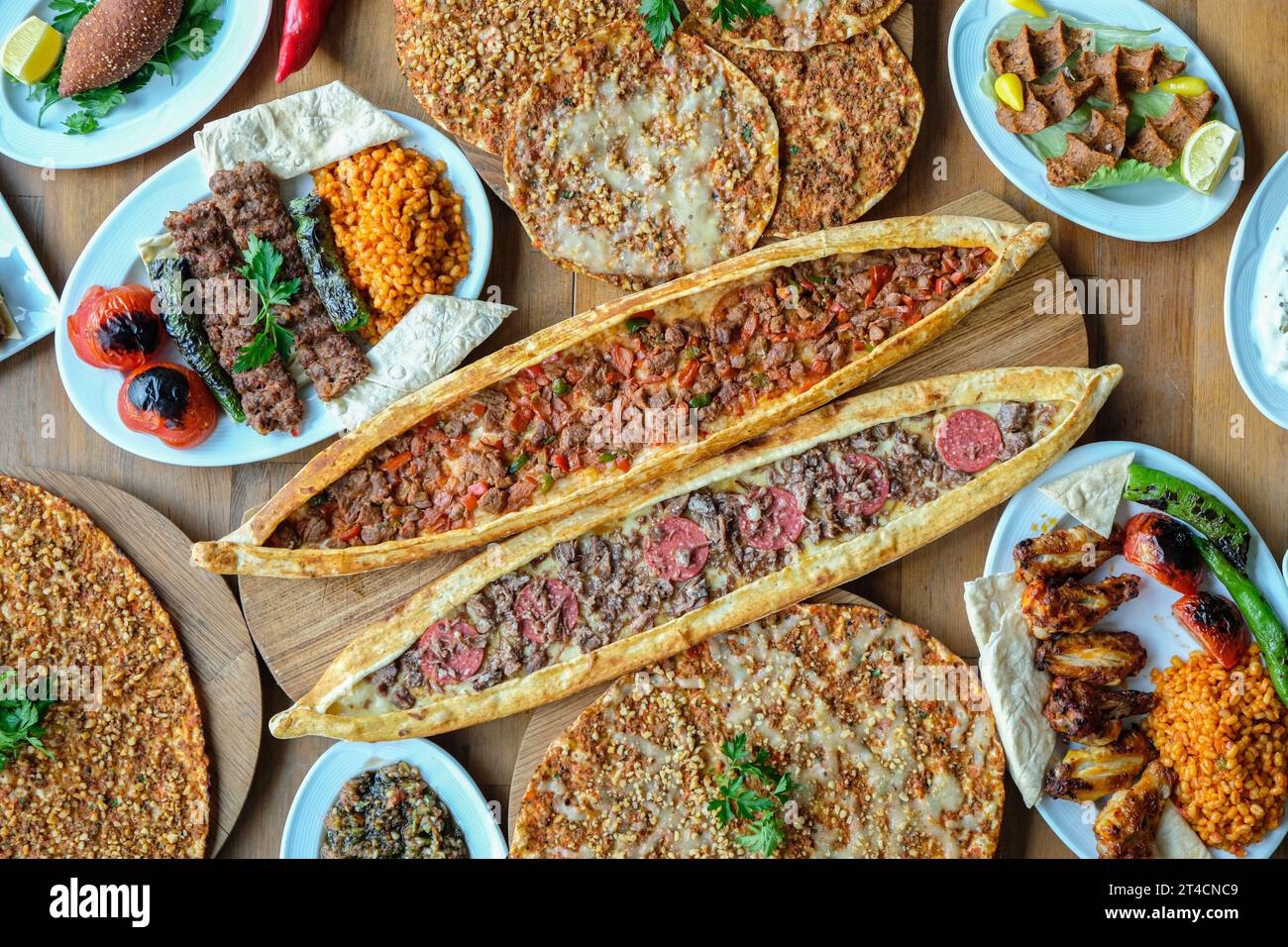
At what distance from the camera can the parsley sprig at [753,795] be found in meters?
5.04

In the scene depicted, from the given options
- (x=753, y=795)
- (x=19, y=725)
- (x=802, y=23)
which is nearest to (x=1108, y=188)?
(x=802, y=23)

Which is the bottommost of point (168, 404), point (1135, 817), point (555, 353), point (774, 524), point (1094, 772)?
point (1135, 817)

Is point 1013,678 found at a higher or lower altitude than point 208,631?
lower

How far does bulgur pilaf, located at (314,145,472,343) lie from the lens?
530 centimetres

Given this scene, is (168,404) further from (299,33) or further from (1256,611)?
(1256,611)

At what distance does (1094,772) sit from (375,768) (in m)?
3.71

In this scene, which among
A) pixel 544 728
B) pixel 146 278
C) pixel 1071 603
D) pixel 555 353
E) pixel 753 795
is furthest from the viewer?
pixel 146 278

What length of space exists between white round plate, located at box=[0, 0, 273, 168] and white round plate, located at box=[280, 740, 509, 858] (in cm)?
342

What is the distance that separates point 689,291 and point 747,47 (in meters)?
1.40

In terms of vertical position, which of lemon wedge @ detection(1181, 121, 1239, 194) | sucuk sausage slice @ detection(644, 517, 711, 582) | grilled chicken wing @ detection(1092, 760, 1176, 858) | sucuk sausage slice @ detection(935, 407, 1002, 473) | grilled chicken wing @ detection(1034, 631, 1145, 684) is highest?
lemon wedge @ detection(1181, 121, 1239, 194)

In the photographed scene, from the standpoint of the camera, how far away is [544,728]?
17.7 feet

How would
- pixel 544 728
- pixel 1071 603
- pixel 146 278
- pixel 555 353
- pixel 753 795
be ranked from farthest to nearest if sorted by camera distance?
pixel 146 278
pixel 544 728
pixel 1071 603
pixel 555 353
pixel 753 795

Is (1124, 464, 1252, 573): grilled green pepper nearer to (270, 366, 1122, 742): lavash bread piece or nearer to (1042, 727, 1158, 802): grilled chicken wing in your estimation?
(270, 366, 1122, 742): lavash bread piece

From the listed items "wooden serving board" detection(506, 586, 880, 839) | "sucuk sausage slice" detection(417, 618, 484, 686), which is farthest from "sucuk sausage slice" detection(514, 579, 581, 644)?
"wooden serving board" detection(506, 586, 880, 839)
